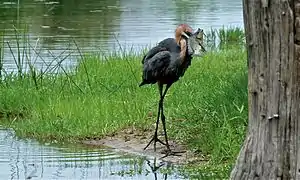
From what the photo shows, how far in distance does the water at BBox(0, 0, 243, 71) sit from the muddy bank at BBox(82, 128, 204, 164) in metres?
4.93

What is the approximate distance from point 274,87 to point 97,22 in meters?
17.9

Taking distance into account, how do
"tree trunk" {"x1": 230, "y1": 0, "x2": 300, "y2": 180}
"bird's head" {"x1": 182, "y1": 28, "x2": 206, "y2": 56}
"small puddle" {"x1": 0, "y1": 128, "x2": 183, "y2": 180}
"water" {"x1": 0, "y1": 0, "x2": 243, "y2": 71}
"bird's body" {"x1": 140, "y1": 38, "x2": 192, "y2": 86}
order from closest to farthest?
"tree trunk" {"x1": 230, "y1": 0, "x2": 300, "y2": 180} < "small puddle" {"x1": 0, "y1": 128, "x2": 183, "y2": 180} < "bird's head" {"x1": 182, "y1": 28, "x2": 206, "y2": 56} < "bird's body" {"x1": 140, "y1": 38, "x2": 192, "y2": 86} < "water" {"x1": 0, "y1": 0, "x2": 243, "y2": 71}

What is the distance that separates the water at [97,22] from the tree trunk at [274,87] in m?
8.88

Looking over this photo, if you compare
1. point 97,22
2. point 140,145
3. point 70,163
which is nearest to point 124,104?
point 140,145

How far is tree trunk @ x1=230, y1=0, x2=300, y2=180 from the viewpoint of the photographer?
192 inches

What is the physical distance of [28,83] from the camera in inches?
440

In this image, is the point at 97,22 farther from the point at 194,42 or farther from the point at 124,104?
the point at 194,42

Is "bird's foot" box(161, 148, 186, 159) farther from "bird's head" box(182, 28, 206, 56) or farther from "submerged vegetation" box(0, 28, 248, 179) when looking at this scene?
"bird's head" box(182, 28, 206, 56)

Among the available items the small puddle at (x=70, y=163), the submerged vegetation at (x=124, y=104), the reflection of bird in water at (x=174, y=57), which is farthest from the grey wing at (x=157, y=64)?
the small puddle at (x=70, y=163)

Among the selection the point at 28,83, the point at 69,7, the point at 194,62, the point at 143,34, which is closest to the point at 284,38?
the point at 28,83

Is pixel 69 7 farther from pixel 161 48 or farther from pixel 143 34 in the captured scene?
pixel 161 48

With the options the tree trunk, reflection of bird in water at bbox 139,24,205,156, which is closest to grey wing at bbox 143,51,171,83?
reflection of bird in water at bbox 139,24,205,156

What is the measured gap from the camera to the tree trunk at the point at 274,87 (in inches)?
192

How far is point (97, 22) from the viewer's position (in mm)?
22641
